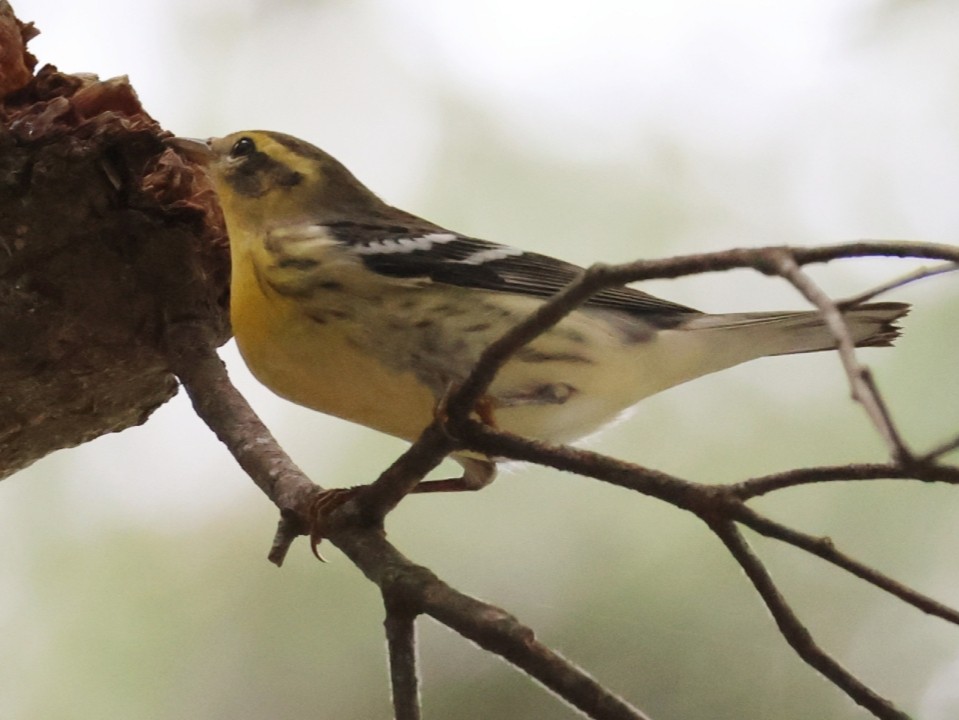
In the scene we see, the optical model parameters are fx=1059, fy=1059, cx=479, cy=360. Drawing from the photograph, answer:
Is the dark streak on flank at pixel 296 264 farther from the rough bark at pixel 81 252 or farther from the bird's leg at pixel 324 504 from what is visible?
the bird's leg at pixel 324 504

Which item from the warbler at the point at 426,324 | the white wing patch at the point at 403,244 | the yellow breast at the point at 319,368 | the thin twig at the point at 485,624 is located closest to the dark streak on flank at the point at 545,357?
the warbler at the point at 426,324

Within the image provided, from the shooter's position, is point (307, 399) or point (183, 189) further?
point (183, 189)

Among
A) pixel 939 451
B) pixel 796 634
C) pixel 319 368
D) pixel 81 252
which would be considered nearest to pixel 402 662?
pixel 796 634

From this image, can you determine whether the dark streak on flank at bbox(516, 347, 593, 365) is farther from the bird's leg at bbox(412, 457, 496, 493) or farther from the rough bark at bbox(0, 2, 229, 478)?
the rough bark at bbox(0, 2, 229, 478)

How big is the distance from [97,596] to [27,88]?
97 centimetres

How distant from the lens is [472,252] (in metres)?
1.61

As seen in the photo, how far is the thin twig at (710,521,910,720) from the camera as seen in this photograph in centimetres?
85

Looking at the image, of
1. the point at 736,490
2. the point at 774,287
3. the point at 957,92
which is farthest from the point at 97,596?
the point at 957,92

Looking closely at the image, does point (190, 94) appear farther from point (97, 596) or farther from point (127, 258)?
point (97, 596)

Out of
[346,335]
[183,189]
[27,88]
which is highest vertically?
[27,88]

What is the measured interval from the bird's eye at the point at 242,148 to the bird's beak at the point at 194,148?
4 centimetres

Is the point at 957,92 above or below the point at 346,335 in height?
above

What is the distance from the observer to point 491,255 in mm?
1607

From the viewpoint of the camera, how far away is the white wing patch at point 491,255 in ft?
5.15
